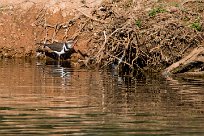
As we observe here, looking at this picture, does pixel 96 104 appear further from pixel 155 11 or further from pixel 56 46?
pixel 56 46

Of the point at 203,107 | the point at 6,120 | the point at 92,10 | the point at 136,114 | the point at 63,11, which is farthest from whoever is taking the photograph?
the point at 63,11

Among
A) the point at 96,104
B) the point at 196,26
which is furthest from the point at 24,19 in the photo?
the point at 96,104

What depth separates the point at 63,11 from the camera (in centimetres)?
2705

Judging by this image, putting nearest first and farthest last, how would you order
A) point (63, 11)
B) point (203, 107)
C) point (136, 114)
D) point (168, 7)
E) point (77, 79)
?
point (136, 114) → point (203, 107) → point (77, 79) → point (168, 7) → point (63, 11)

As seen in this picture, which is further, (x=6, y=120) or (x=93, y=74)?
(x=93, y=74)

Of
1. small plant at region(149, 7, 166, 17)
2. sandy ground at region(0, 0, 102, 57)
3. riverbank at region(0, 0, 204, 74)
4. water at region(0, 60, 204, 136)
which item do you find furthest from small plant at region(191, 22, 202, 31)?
sandy ground at region(0, 0, 102, 57)

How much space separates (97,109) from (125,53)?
8123mm

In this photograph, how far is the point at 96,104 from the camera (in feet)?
48.5

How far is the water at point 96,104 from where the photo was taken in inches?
482

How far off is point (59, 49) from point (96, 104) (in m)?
10.2

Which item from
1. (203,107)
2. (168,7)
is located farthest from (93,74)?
(203,107)

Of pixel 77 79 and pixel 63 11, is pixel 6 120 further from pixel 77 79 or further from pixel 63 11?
pixel 63 11

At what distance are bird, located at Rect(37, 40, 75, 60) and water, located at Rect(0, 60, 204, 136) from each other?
3633 mm

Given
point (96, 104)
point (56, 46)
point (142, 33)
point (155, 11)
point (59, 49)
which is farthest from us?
point (56, 46)
